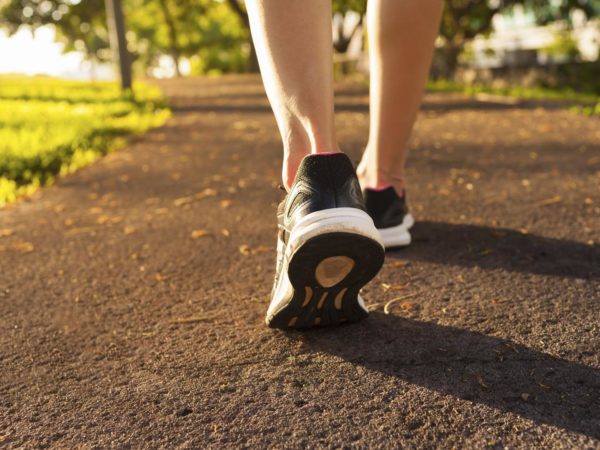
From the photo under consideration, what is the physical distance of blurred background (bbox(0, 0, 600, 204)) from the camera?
18.6ft

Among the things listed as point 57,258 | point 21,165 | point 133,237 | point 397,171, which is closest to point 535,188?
point 397,171

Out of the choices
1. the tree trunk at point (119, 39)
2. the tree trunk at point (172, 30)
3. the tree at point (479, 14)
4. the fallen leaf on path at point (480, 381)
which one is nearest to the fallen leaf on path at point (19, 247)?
the fallen leaf on path at point (480, 381)

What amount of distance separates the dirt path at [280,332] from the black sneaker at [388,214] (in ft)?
0.30

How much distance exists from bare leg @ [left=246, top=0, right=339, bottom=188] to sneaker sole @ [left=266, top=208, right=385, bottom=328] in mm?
270

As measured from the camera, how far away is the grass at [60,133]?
4.68m

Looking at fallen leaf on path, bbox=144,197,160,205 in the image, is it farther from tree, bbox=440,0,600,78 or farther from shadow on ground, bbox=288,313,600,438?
tree, bbox=440,0,600,78

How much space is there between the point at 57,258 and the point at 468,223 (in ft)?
5.22

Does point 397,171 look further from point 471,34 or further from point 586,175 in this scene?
point 471,34

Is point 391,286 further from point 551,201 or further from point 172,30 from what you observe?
point 172,30

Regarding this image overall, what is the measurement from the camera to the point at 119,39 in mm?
11562

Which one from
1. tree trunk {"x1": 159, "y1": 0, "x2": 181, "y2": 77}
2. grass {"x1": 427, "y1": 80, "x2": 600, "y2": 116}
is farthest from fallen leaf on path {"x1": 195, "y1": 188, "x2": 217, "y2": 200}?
tree trunk {"x1": 159, "y1": 0, "x2": 181, "y2": 77}

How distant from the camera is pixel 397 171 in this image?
8.62ft

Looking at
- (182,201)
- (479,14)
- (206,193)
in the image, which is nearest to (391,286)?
(182,201)

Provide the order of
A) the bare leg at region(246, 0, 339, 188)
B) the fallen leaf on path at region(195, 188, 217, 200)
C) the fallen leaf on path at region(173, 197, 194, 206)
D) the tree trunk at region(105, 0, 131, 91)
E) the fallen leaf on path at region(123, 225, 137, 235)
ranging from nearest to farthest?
the bare leg at region(246, 0, 339, 188) → the fallen leaf on path at region(123, 225, 137, 235) → the fallen leaf on path at region(173, 197, 194, 206) → the fallen leaf on path at region(195, 188, 217, 200) → the tree trunk at region(105, 0, 131, 91)
